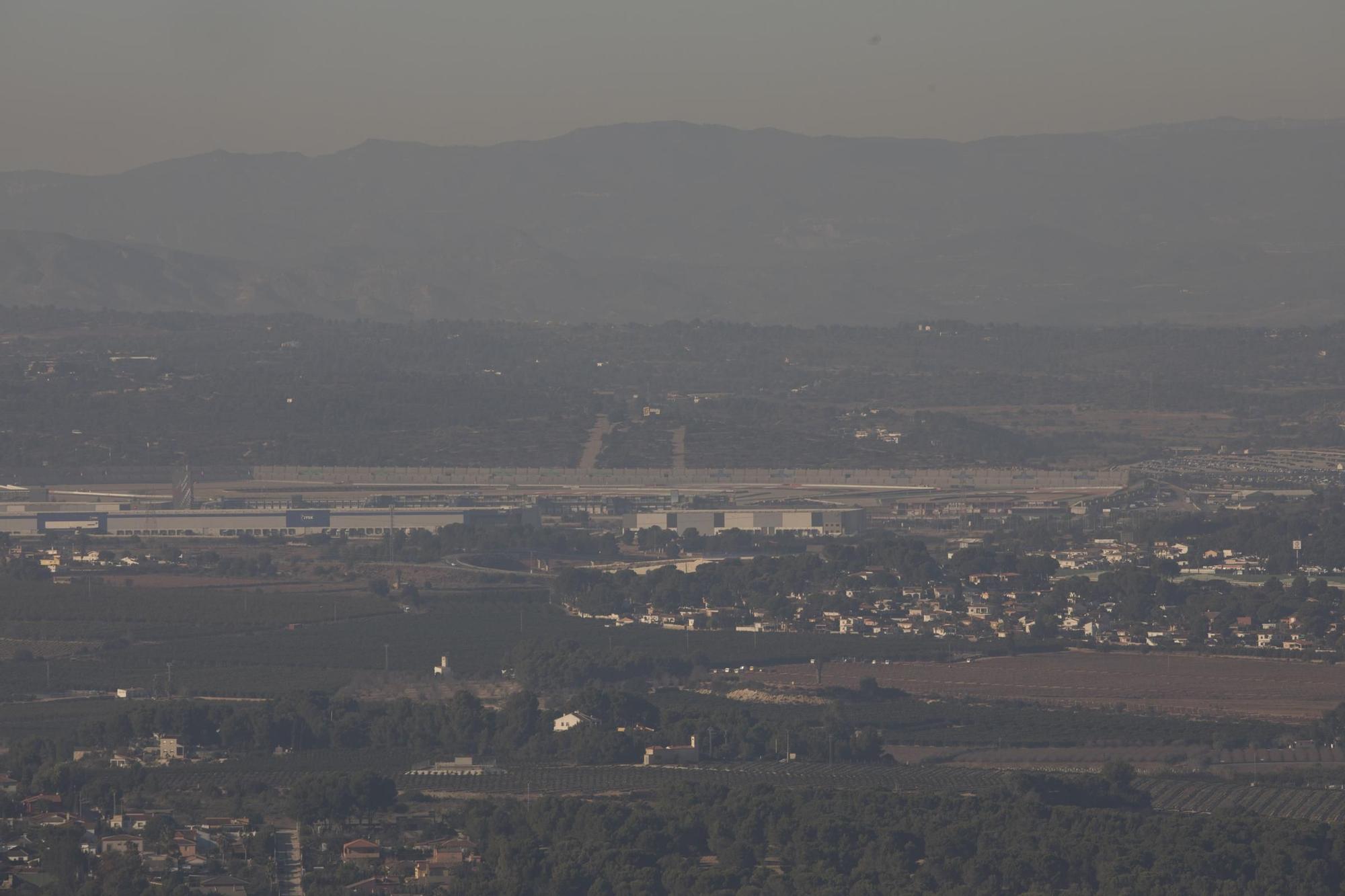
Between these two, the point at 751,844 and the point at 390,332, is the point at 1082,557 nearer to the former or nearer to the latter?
the point at 751,844

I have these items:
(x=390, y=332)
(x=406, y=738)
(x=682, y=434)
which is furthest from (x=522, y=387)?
(x=406, y=738)

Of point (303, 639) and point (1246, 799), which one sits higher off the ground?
point (303, 639)

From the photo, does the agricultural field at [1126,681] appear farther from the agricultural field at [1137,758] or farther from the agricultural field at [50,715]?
the agricultural field at [50,715]

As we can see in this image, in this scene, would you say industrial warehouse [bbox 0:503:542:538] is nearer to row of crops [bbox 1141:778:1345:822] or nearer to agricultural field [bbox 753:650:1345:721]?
agricultural field [bbox 753:650:1345:721]

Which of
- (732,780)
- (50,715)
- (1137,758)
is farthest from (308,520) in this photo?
(732,780)

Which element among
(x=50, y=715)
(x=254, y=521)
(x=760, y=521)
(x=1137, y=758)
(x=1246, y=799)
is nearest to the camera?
(x=1246, y=799)

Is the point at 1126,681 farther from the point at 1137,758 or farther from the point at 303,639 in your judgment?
the point at 303,639
